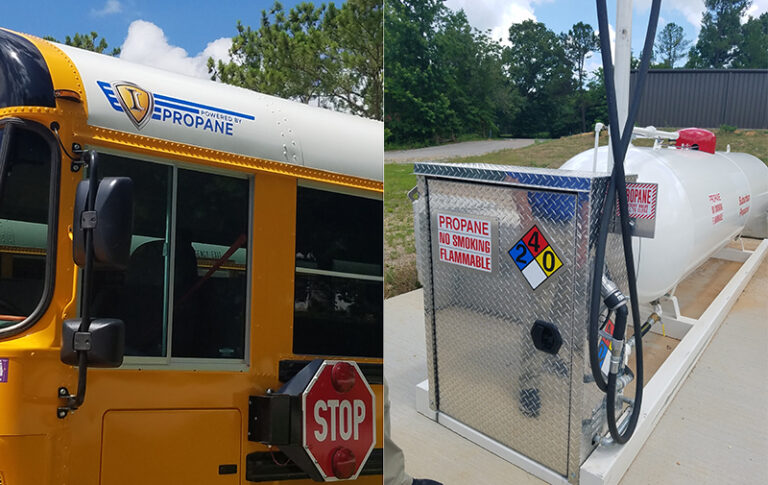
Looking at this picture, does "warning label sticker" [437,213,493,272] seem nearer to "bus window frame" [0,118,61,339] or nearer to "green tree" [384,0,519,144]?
"green tree" [384,0,519,144]

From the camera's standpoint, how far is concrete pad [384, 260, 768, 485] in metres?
2.48

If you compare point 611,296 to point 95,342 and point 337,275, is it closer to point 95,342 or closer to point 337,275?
point 337,275

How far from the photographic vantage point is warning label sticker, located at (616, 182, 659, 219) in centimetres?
221

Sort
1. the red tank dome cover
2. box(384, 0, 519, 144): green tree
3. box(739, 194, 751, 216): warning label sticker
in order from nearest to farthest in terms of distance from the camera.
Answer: box(384, 0, 519, 144): green tree → the red tank dome cover → box(739, 194, 751, 216): warning label sticker

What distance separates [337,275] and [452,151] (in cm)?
69

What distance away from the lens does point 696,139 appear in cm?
439

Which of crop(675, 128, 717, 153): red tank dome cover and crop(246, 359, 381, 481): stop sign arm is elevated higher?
crop(675, 128, 717, 153): red tank dome cover

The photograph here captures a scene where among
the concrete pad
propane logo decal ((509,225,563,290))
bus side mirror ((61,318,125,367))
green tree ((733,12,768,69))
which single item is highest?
green tree ((733,12,768,69))

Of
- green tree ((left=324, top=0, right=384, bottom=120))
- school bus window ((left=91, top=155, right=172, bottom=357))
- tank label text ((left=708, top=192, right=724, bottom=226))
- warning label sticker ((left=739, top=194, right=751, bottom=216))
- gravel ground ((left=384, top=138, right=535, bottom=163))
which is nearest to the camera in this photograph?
school bus window ((left=91, top=155, right=172, bottom=357))

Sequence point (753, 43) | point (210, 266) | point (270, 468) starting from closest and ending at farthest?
point (210, 266) → point (270, 468) → point (753, 43)

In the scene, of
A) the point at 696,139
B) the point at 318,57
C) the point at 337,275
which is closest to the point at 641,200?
the point at 337,275

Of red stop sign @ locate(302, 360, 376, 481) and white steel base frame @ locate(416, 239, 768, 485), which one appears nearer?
red stop sign @ locate(302, 360, 376, 481)

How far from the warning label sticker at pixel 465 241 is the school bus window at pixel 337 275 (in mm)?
317

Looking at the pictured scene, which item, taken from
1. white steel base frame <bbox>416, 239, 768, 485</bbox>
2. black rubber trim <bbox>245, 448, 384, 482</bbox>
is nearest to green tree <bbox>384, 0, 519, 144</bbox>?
black rubber trim <bbox>245, 448, 384, 482</bbox>
